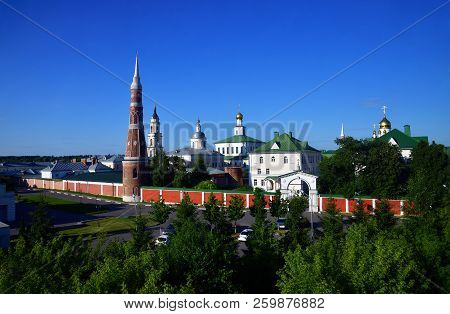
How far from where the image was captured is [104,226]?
82.4 ft

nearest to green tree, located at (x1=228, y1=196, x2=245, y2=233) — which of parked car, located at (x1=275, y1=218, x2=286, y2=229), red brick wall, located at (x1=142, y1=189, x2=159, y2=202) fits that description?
parked car, located at (x1=275, y1=218, x2=286, y2=229)

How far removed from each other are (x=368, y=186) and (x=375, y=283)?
22036 millimetres

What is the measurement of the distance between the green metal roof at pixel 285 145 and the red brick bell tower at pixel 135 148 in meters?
→ 13.3

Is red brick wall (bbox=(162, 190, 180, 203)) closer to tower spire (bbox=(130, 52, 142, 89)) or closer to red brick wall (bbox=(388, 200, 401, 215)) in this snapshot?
tower spire (bbox=(130, 52, 142, 89))

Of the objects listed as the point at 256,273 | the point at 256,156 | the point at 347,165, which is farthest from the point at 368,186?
the point at 256,273

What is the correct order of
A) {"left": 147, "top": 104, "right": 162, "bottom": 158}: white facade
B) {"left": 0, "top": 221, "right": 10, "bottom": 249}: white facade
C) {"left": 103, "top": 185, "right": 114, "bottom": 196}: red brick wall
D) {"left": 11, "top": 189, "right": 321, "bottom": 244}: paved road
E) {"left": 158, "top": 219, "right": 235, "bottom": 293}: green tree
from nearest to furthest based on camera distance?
{"left": 158, "top": 219, "right": 235, "bottom": 293}: green tree < {"left": 0, "top": 221, "right": 10, "bottom": 249}: white facade < {"left": 11, "top": 189, "right": 321, "bottom": 244}: paved road < {"left": 103, "top": 185, "right": 114, "bottom": 196}: red brick wall < {"left": 147, "top": 104, "right": 162, "bottom": 158}: white facade

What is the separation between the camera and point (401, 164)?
99.6 ft

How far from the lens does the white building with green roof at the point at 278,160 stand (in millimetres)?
39812

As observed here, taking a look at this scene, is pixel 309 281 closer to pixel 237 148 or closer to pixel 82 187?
pixel 82 187

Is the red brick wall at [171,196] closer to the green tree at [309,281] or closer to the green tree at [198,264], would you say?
the green tree at [198,264]

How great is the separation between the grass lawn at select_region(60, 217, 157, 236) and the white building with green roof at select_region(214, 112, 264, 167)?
2720 centimetres

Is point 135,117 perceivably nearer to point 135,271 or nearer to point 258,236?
point 258,236

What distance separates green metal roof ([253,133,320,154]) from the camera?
131ft

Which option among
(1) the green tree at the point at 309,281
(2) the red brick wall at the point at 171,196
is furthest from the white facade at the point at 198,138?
(1) the green tree at the point at 309,281
